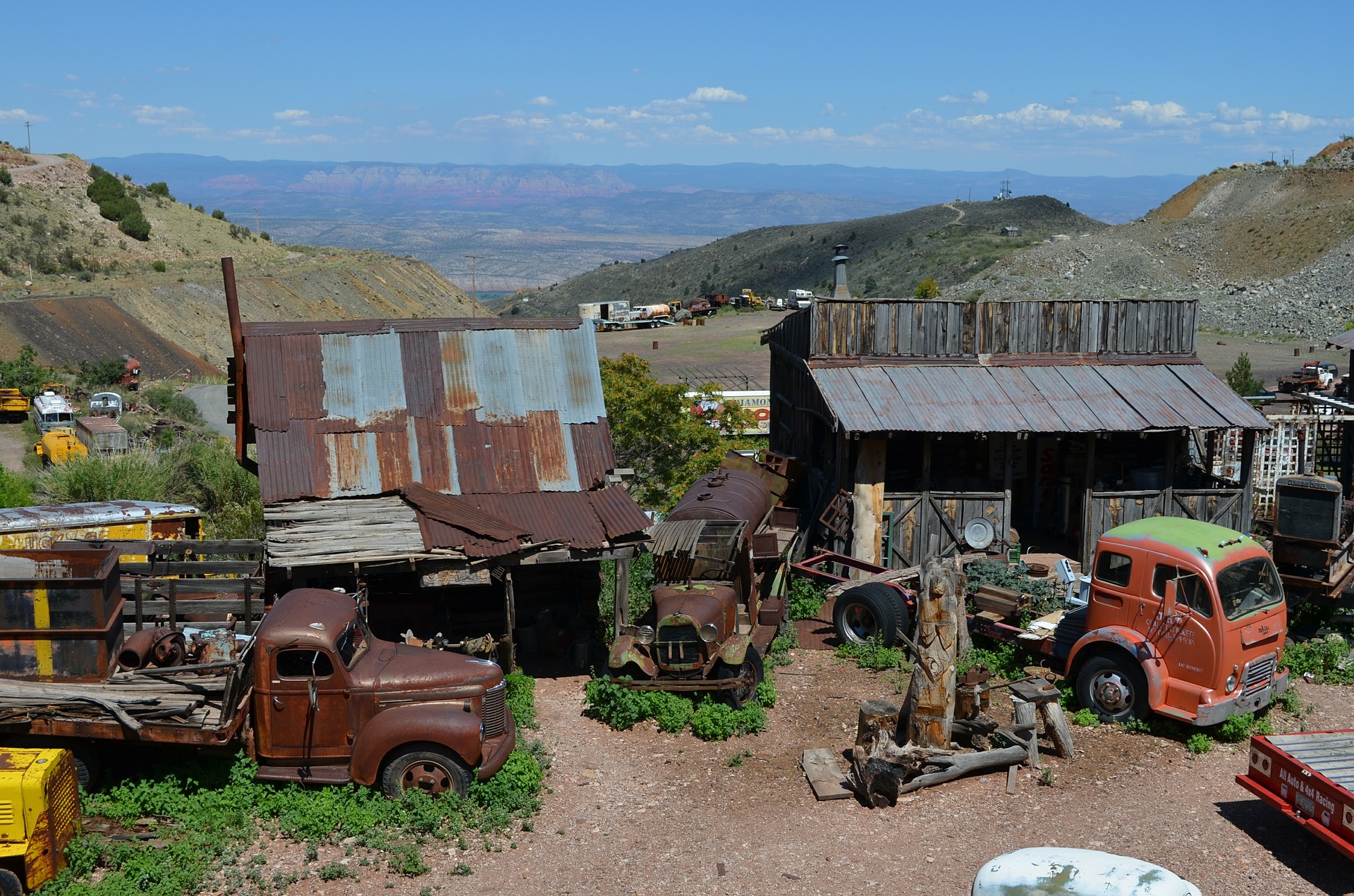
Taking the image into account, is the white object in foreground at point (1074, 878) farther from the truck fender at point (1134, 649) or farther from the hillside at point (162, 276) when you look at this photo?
the hillside at point (162, 276)

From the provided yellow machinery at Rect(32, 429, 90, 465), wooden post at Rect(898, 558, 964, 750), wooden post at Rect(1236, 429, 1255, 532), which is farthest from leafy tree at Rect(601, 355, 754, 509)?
yellow machinery at Rect(32, 429, 90, 465)

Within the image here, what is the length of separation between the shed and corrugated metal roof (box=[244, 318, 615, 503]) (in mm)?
23

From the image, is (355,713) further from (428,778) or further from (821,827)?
(821,827)

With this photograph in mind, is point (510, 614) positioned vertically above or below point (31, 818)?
above

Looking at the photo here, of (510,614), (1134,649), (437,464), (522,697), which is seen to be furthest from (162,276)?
(1134,649)

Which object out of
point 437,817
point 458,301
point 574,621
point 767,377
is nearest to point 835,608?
point 574,621

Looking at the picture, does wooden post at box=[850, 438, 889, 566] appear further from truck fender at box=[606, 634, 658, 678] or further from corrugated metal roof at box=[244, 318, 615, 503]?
truck fender at box=[606, 634, 658, 678]

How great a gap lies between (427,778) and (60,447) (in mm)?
21925

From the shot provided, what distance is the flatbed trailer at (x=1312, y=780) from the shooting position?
9.67m

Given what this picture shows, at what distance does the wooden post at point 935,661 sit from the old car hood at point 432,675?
465 cm

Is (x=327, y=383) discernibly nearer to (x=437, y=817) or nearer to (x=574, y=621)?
(x=574, y=621)

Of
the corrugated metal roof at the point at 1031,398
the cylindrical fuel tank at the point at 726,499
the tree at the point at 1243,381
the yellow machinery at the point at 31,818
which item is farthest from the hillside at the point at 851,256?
the yellow machinery at the point at 31,818

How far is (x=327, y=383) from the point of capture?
1619cm

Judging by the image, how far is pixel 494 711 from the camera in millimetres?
11523
